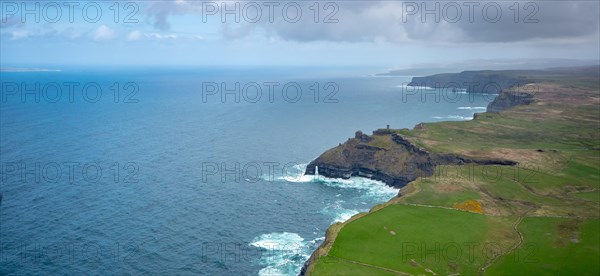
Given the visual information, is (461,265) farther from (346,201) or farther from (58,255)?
(58,255)

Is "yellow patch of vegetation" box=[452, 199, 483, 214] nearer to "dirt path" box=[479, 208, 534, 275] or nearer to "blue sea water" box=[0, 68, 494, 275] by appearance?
"dirt path" box=[479, 208, 534, 275]

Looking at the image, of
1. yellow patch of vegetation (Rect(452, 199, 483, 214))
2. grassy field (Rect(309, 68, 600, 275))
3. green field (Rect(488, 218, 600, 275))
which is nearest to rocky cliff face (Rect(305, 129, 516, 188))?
grassy field (Rect(309, 68, 600, 275))

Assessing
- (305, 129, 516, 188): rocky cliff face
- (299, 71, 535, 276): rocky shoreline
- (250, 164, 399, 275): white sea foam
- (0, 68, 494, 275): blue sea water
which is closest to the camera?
(250, 164, 399, 275): white sea foam

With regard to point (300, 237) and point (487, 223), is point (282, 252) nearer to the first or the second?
point (300, 237)

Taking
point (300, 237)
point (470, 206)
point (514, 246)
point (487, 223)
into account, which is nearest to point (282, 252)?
point (300, 237)

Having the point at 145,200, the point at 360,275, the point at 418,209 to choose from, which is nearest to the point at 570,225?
the point at 418,209

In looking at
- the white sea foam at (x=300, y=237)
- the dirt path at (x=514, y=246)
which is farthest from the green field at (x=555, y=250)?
the white sea foam at (x=300, y=237)
